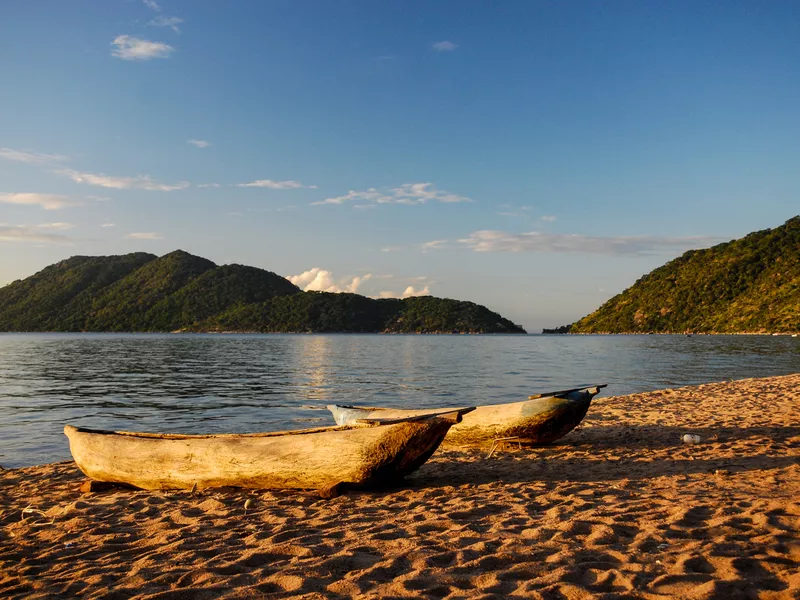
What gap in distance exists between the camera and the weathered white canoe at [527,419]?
1105cm

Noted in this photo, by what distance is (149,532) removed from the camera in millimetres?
6402

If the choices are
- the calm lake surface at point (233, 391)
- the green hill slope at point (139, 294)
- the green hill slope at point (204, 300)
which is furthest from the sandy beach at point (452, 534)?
the green hill slope at point (139, 294)

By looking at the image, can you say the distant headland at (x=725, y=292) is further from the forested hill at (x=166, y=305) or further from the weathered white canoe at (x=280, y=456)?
the weathered white canoe at (x=280, y=456)

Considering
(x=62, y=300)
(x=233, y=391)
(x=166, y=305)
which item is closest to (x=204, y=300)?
(x=166, y=305)

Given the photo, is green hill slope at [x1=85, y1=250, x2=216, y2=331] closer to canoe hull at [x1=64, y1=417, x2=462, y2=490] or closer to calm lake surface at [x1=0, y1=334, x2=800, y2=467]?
calm lake surface at [x1=0, y1=334, x2=800, y2=467]

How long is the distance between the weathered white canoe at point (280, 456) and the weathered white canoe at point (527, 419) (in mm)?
3165

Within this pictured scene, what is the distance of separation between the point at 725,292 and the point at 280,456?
148 metres

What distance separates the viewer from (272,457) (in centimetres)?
802

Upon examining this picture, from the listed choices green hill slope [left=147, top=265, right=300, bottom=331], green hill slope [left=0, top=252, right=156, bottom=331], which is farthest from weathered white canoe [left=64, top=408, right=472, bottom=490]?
green hill slope [left=0, top=252, right=156, bottom=331]

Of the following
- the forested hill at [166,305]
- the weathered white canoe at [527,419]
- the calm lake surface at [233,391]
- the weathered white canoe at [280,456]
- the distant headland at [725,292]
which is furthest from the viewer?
the forested hill at [166,305]

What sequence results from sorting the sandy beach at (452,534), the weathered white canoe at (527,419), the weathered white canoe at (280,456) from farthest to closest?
the weathered white canoe at (527,419)
the weathered white canoe at (280,456)
the sandy beach at (452,534)

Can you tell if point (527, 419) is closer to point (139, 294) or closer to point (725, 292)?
point (725, 292)

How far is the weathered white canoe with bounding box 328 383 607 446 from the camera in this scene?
11.0 meters

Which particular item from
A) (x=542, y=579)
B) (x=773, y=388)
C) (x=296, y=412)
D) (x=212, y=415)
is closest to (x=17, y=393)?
(x=212, y=415)
